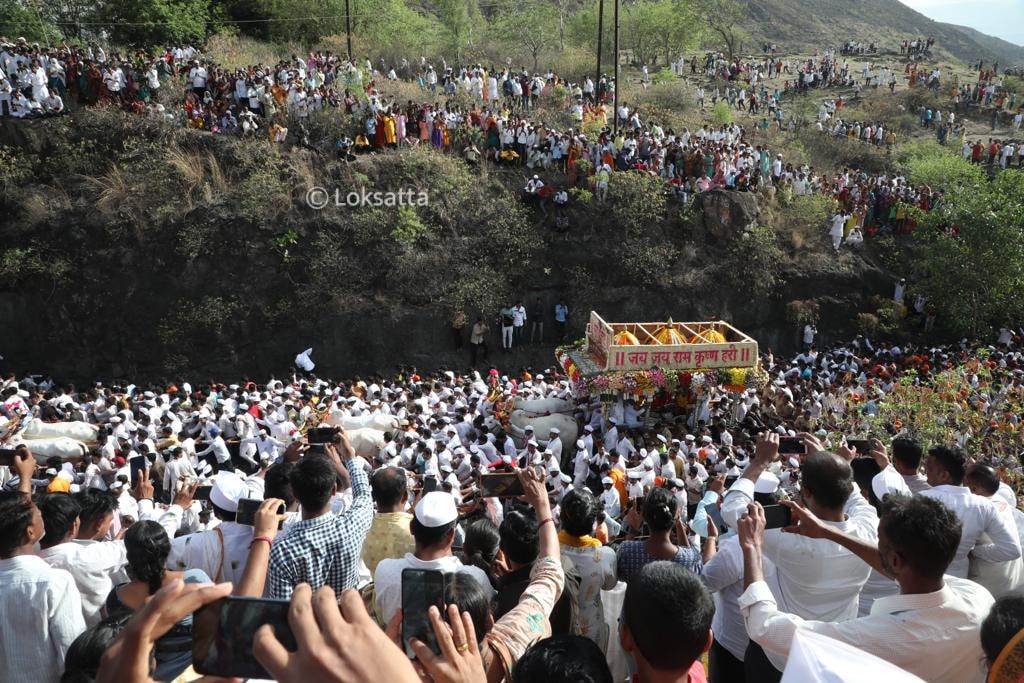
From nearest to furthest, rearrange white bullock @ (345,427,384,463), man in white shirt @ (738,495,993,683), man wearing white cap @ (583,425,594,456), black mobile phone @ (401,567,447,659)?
black mobile phone @ (401,567,447,659), man in white shirt @ (738,495,993,683), white bullock @ (345,427,384,463), man wearing white cap @ (583,425,594,456)

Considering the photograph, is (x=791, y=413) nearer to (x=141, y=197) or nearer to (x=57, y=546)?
(x=57, y=546)

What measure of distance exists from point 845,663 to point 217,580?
10.6 feet

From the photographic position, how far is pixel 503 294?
62.1 ft

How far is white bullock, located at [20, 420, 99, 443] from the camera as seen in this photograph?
10.8 m

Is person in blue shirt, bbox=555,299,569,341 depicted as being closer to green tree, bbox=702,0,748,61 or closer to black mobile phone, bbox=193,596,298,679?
black mobile phone, bbox=193,596,298,679

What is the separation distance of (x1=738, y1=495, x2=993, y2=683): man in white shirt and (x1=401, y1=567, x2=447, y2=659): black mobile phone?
114 centimetres

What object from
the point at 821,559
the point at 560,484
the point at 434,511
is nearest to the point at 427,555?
the point at 434,511

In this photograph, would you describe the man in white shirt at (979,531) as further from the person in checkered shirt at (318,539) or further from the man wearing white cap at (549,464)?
the man wearing white cap at (549,464)

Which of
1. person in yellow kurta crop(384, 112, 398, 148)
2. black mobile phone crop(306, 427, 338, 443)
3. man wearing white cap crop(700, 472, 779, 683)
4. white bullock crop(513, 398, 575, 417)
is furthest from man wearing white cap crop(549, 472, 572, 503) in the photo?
person in yellow kurta crop(384, 112, 398, 148)

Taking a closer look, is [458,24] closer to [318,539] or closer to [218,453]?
[218,453]

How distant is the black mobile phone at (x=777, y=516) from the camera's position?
3207 mm

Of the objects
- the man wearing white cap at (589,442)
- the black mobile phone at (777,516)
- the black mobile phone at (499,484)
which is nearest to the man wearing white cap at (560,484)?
the man wearing white cap at (589,442)

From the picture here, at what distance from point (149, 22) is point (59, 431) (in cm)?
1910

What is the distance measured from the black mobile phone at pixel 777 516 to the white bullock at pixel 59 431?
10432 millimetres
